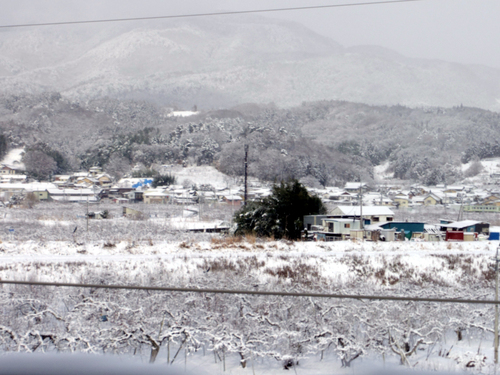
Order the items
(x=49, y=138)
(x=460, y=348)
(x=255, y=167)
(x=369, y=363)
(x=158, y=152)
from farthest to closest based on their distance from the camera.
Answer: (x=49, y=138), (x=158, y=152), (x=255, y=167), (x=460, y=348), (x=369, y=363)

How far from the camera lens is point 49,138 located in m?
71.9

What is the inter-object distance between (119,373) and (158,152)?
52.0m

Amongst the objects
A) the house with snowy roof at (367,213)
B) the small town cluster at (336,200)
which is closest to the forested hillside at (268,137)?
the small town cluster at (336,200)

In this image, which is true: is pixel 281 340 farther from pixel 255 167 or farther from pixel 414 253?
pixel 255 167

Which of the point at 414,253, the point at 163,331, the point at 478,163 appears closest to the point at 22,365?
the point at 163,331

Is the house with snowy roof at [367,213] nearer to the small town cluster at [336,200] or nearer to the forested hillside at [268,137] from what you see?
the small town cluster at [336,200]

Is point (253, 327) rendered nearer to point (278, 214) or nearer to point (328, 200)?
point (278, 214)

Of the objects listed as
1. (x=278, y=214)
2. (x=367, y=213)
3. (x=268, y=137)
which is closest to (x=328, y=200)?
(x=367, y=213)

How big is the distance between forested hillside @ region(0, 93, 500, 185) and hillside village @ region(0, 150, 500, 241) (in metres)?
4.30

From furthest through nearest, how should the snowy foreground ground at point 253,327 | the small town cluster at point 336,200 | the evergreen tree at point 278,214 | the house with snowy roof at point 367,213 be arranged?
the house with snowy roof at point 367,213 → the small town cluster at point 336,200 → the evergreen tree at point 278,214 → the snowy foreground ground at point 253,327

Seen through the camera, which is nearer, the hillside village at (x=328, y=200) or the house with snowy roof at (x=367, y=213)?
the hillside village at (x=328, y=200)

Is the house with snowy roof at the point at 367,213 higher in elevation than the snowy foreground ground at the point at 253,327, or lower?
higher

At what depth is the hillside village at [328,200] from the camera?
12.9m

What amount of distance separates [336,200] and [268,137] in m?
26.1
